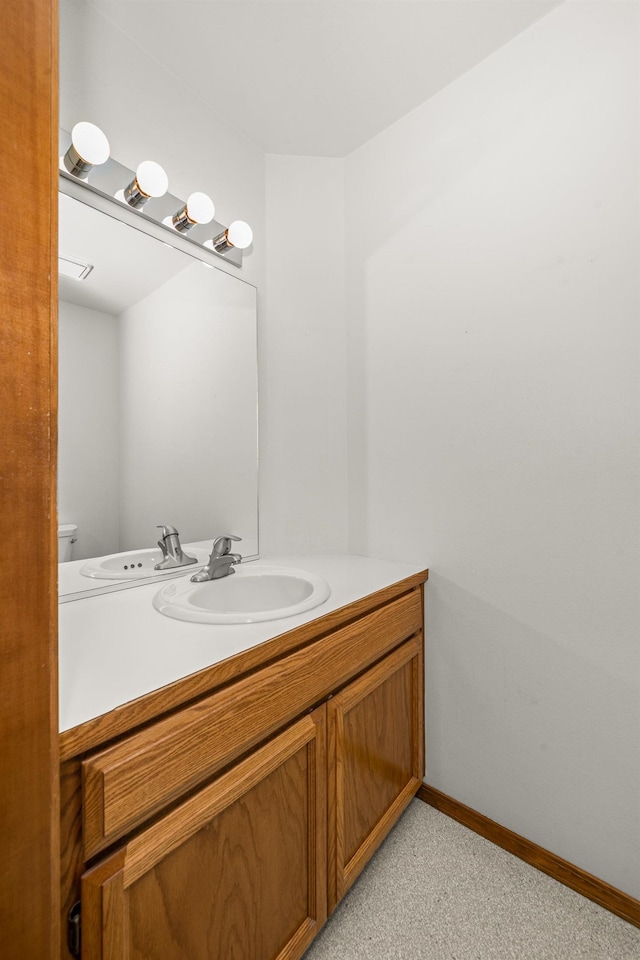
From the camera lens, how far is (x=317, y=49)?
1.46 meters

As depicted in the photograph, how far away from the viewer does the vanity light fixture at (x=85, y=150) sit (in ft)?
3.92

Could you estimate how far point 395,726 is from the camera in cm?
142

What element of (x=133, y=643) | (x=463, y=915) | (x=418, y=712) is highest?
(x=133, y=643)

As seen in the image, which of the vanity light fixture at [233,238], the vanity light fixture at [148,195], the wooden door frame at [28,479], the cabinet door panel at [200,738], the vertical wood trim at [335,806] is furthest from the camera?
the vanity light fixture at [233,238]

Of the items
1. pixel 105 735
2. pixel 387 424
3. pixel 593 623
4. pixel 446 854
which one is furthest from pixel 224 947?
pixel 387 424

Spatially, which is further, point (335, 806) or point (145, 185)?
point (145, 185)

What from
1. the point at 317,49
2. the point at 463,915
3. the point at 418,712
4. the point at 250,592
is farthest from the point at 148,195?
the point at 463,915

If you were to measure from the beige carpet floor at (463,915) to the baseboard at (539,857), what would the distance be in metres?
0.02

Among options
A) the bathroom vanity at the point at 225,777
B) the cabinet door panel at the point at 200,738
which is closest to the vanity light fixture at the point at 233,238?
the bathroom vanity at the point at 225,777

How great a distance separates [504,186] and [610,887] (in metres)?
2.05

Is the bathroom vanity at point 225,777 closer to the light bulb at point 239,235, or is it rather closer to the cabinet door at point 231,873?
the cabinet door at point 231,873

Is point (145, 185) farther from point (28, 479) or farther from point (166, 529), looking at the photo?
point (28, 479)

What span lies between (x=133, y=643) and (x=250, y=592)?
0.57 m

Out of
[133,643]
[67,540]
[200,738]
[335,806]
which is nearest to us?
[200,738]
